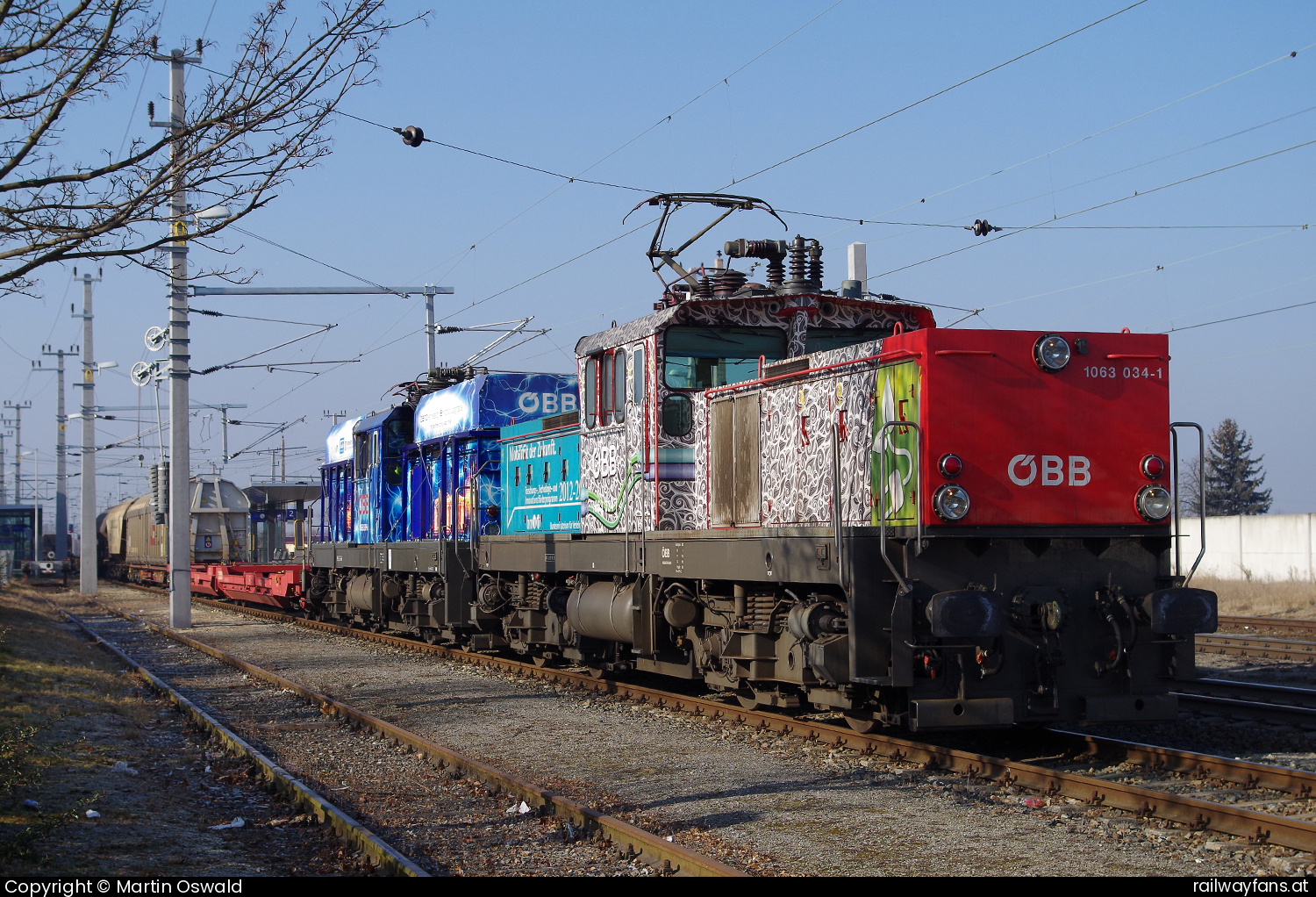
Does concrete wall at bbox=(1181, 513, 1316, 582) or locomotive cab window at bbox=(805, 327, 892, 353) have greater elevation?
locomotive cab window at bbox=(805, 327, 892, 353)

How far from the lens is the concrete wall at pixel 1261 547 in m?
31.1

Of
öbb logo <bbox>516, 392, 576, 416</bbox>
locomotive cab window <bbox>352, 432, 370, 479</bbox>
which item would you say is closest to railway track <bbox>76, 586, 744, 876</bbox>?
öbb logo <bbox>516, 392, 576, 416</bbox>

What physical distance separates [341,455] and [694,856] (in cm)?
1830

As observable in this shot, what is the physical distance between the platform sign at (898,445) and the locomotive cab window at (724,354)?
2.12m

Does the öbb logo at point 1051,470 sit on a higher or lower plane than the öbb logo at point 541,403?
lower

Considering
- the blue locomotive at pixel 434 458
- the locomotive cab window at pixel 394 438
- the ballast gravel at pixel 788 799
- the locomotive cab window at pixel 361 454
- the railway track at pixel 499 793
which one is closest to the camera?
the railway track at pixel 499 793

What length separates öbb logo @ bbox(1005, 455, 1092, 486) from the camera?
8.23 metres

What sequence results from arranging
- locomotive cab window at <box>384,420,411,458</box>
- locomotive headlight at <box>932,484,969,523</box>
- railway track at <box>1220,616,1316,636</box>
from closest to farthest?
locomotive headlight at <box>932,484,969,523</box> < railway track at <box>1220,616,1316,636</box> < locomotive cab window at <box>384,420,411,458</box>

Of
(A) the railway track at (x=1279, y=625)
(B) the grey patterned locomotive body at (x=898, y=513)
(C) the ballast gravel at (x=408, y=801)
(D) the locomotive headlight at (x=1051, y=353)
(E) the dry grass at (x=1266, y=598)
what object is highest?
(D) the locomotive headlight at (x=1051, y=353)

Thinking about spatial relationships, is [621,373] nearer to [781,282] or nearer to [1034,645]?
[781,282]

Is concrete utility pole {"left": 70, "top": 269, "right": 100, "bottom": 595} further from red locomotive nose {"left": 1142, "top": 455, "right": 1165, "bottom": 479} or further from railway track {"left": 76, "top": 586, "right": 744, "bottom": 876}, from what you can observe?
red locomotive nose {"left": 1142, "top": 455, "right": 1165, "bottom": 479}

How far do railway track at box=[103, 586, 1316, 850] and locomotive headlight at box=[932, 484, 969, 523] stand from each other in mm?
1666

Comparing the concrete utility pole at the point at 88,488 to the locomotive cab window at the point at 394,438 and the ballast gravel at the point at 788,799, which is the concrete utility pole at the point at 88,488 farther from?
the ballast gravel at the point at 788,799

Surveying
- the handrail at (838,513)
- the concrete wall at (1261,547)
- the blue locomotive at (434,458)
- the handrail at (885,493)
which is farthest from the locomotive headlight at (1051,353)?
the concrete wall at (1261,547)
